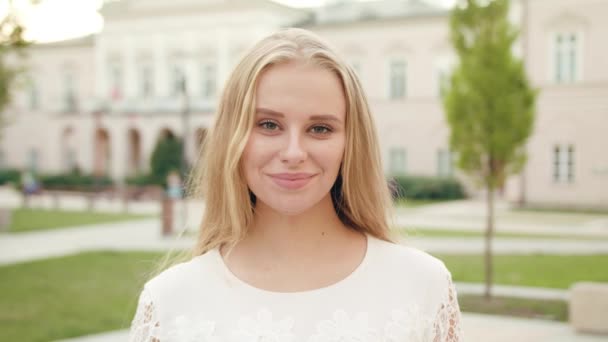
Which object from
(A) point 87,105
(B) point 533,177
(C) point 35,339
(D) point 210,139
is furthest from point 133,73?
(D) point 210,139

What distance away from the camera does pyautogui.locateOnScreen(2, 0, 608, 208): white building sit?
2725 cm

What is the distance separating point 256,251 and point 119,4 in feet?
138

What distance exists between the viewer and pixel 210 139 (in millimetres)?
2076

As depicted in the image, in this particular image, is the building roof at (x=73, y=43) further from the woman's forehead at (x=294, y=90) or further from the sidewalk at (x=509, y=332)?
the woman's forehead at (x=294, y=90)

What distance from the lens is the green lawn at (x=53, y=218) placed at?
67.6ft

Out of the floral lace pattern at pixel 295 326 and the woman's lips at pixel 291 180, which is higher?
the woman's lips at pixel 291 180

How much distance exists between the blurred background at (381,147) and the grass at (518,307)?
0.04 m

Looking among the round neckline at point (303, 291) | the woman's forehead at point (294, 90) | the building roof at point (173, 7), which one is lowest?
the round neckline at point (303, 291)

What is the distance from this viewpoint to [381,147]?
2564mm

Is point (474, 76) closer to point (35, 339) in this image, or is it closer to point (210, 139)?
point (35, 339)

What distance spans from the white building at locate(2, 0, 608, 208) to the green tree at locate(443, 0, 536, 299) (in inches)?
579

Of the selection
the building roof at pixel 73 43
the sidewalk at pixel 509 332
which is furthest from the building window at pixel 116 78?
the sidewalk at pixel 509 332

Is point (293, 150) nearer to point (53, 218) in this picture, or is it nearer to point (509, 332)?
point (509, 332)

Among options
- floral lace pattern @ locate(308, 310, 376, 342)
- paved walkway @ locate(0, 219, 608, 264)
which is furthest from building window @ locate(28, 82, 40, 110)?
floral lace pattern @ locate(308, 310, 376, 342)
